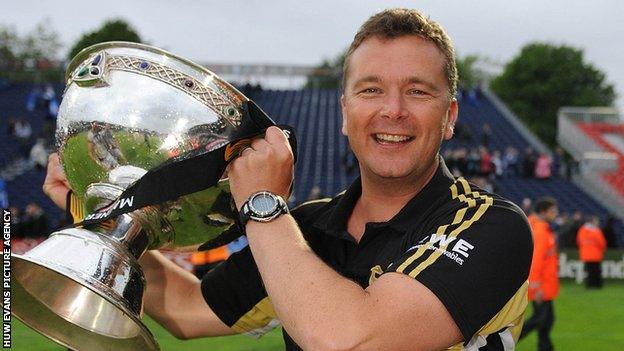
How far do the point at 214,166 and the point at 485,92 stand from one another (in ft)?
119

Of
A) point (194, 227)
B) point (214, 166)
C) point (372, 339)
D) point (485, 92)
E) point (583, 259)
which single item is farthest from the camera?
point (485, 92)

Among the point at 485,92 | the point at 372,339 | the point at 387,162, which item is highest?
the point at 387,162

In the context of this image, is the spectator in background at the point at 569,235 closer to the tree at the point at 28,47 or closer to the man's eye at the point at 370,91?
the man's eye at the point at 370,91

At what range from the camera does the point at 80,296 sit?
6.23 ft

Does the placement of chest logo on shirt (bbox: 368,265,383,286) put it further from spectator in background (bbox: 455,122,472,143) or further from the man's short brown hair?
spectator in background (bbox: 455,122,472,143)

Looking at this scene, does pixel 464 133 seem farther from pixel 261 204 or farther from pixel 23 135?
pixel 261 204

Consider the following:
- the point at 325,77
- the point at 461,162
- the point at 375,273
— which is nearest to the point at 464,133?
the point at 461,162

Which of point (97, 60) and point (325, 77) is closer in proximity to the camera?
point (97, 60)

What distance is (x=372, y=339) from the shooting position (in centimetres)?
176

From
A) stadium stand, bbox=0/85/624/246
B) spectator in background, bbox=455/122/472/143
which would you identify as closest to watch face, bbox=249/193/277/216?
stadium stand, bbox=0/85/624/246

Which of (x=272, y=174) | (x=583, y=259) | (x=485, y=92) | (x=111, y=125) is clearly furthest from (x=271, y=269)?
(x=485, y=92)

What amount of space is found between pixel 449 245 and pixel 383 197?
1.28 feet

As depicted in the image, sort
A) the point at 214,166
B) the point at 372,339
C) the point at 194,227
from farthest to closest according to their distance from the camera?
the point at 194,227
the point at 214,166
the point at 372,339

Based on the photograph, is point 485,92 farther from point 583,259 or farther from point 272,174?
point 272,174
